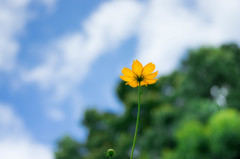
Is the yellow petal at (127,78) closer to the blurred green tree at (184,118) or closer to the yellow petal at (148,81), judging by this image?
the yellow petal at (148,81)

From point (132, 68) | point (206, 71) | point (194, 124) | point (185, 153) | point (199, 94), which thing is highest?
point (206, 71)

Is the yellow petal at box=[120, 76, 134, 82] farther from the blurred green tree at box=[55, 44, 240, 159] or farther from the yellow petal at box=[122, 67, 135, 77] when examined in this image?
the blurred green tree at box=[55, 44, 240, 159]

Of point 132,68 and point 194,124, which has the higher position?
point 194,124

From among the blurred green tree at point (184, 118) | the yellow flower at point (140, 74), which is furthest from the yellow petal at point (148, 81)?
the blurred green tree at point (184, 118)

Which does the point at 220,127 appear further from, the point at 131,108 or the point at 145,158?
the point at 131,108

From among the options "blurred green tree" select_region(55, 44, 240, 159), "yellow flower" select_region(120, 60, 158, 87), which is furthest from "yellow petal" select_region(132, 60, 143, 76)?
"blurred green tree" select_region(55, 44, 240, 159)

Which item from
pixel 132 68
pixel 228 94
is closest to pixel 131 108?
pixel 228 94
